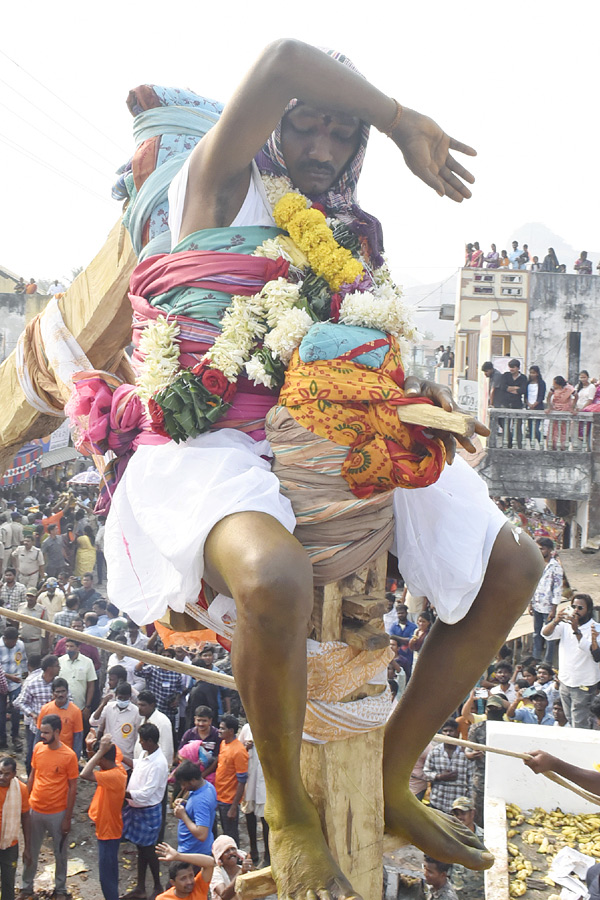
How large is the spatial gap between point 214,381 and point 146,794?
4.91m

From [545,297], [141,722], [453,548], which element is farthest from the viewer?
[545,297]

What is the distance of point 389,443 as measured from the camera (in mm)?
2035

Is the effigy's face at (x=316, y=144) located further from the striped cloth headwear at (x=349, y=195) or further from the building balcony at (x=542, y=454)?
the building balcony at (x=542, y=454)

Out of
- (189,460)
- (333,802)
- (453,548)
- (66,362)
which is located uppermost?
(66,362)

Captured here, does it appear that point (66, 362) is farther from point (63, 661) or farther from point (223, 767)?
point (63, 661)

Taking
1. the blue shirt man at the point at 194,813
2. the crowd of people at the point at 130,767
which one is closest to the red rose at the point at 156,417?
the crowd of people at the point at 130,767

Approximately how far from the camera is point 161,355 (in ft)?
7.32

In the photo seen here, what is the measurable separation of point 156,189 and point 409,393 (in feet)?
3.35

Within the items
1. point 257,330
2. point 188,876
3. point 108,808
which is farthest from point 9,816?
point 257,330

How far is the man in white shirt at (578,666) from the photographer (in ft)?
26.0

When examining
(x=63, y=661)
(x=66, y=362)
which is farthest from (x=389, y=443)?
(x=63, y=661)

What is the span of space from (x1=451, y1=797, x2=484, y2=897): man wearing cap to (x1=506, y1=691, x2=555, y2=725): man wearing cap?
3.35ft

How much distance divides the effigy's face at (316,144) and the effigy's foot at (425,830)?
1.67 meters

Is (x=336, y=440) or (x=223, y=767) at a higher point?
(x=336, y=440)
